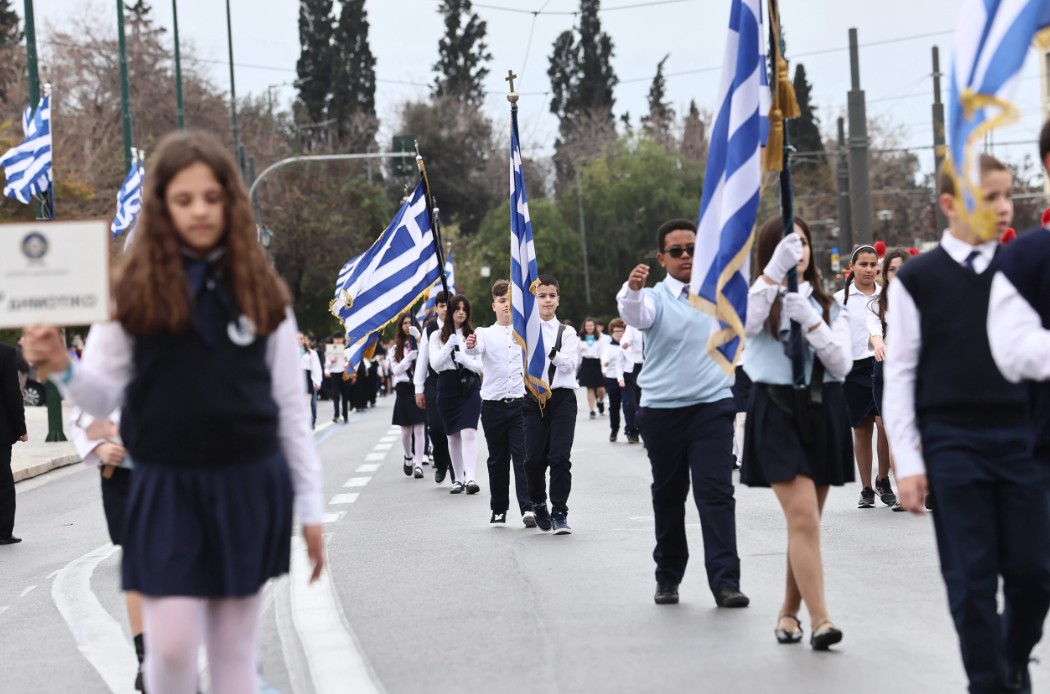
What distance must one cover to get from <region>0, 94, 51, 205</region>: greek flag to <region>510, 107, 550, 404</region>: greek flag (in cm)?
1192

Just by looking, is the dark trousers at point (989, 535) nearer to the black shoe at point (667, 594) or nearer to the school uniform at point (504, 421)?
the black shoe at point (667, 594)

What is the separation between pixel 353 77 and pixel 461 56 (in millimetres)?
9844

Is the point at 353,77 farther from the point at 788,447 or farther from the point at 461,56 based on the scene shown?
the point at 788,447

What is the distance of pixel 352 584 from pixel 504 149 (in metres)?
82.1

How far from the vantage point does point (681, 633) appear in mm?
7391

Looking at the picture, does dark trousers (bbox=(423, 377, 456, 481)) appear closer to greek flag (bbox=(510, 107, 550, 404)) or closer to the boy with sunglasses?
greek flag (bbox=(510, 107, 550, 404))

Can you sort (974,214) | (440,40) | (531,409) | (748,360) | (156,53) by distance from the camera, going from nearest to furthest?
(974,214) → (748,360) → (531,409) → (156,53) → (440,40)

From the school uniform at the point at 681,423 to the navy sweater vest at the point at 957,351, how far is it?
2.89 meters

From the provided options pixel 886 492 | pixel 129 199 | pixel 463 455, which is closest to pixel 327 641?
pixel 886 492

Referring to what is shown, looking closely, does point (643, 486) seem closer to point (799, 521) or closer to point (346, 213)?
point (799, 521)

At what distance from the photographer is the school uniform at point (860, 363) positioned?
12.6 m

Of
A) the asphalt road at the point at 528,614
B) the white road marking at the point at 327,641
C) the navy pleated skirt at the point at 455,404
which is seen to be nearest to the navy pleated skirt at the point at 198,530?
the white road marking at the point at 327,641

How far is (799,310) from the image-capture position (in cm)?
695

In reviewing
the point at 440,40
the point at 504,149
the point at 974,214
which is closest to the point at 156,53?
the point at 504,149
